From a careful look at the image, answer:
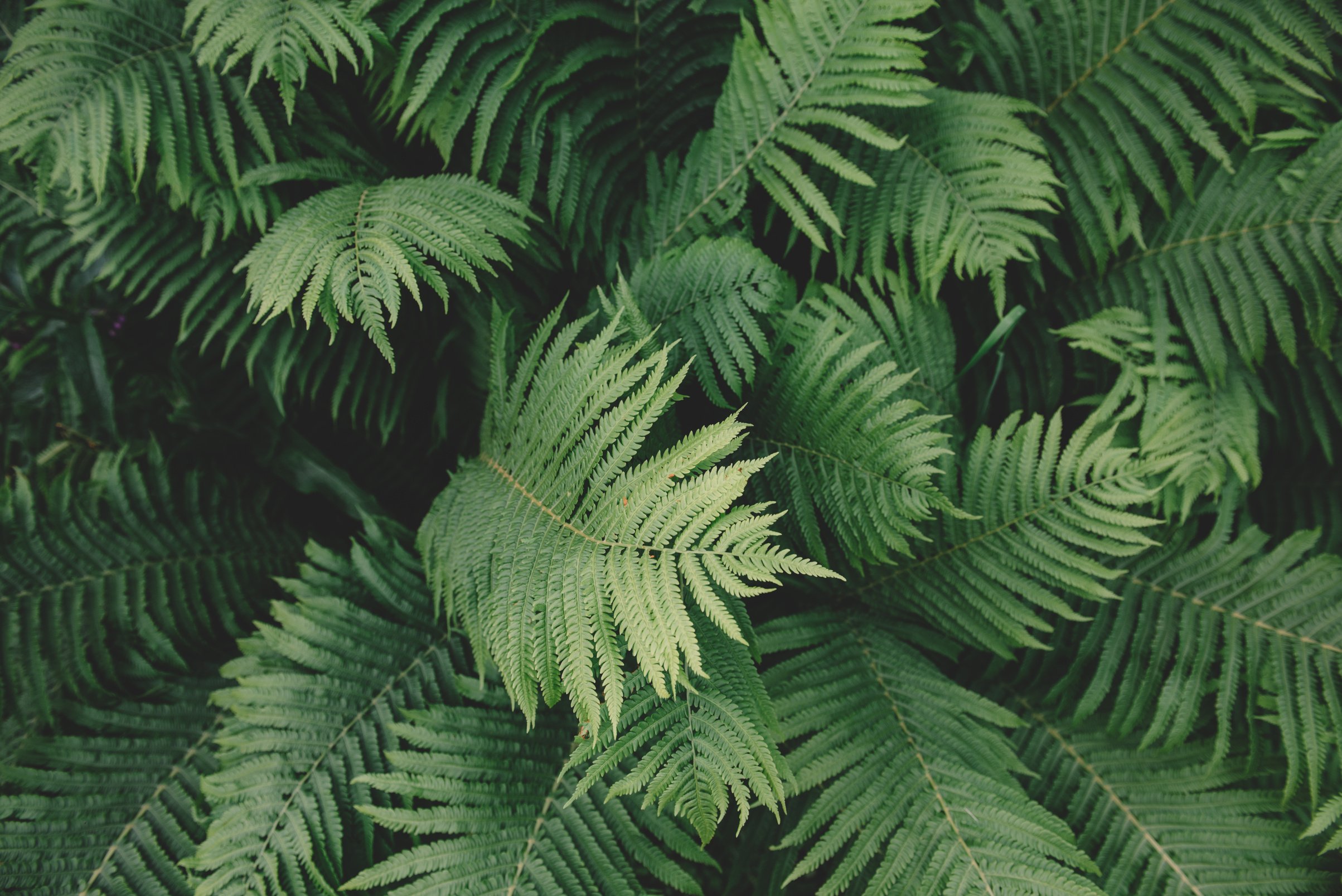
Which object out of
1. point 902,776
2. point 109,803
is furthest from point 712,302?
point 109,803

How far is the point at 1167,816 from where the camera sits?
1285 millimetres

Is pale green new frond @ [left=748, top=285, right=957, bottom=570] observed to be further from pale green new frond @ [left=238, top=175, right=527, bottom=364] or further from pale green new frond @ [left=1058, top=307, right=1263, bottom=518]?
pale green new frond @ [left=238, top=175, right=527, bottom=364]

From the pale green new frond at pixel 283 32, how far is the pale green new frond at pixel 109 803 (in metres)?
1.14

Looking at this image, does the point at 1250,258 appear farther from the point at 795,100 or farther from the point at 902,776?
the point at 902,776

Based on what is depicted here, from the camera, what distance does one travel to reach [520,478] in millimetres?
1095

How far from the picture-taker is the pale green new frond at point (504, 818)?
3.70 ft

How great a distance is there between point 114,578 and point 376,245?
91 centimetres

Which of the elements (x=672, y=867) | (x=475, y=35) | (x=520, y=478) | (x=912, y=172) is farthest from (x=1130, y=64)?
(x=672, y=867)

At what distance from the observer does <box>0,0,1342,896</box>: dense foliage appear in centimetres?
116

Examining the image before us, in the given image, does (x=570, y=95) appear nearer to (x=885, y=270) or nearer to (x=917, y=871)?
(x=885, y=270)

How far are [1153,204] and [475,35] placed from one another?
139cm

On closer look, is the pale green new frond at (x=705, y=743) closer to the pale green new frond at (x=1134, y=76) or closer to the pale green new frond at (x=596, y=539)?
the pale green new frond at (x=596, y=539)

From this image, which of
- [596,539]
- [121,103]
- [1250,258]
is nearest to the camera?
[596,539]

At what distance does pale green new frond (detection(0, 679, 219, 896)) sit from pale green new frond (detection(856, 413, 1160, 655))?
4.33ft
